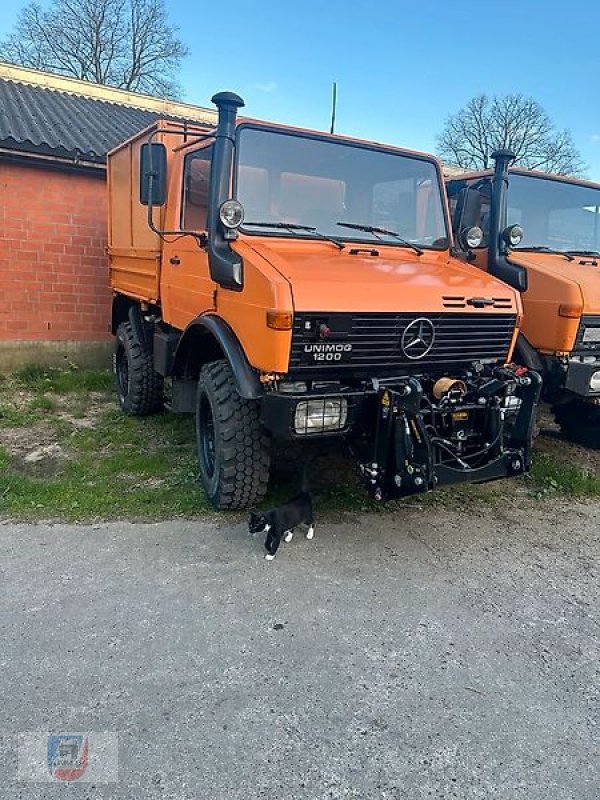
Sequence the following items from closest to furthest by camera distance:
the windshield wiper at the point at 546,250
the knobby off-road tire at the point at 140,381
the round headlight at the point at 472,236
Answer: the round headlight at the point at 472,236 < the windshield wiper at the point at 546,250 < the knobby off-road tire at the point at 140,381

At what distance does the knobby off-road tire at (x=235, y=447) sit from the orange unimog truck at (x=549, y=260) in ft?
7.27

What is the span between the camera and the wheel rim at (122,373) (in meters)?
7.03

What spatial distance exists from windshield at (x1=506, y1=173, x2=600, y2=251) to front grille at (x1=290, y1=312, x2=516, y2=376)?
1.88m

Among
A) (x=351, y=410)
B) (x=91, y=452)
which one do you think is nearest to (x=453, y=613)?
(x=351, y=410)

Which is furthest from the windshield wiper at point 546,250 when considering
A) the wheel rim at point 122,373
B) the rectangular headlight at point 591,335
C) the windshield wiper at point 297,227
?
the wheel rim at point 122,373

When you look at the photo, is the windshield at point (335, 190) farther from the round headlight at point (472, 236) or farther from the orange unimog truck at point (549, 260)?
the orange unimog truck at point (549, 260)

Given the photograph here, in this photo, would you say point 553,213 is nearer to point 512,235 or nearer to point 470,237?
point 512,235

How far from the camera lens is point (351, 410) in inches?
147

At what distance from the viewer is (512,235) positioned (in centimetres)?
523

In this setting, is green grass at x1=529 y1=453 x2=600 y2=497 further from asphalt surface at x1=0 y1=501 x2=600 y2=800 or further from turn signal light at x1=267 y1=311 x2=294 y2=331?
turn signal light at x1=267 y1=311 x2=294 y2=331

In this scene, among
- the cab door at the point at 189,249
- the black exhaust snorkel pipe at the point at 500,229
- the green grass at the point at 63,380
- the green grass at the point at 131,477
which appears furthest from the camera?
the green grass at the point at 63,380

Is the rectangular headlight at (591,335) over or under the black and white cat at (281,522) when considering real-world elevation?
over

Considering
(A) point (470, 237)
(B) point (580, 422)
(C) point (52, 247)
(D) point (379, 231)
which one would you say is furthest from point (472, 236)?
(C) point (52, 247)

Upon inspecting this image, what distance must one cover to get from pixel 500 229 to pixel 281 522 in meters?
3.20
